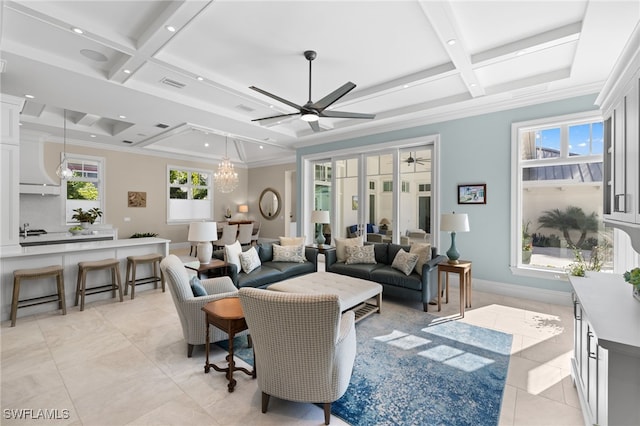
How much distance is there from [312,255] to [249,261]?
49.5 inches

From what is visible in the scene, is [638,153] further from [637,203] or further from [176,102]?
[176,102]

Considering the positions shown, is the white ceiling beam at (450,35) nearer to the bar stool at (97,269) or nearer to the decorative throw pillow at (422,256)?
the decorative throw pillow at (422,256)

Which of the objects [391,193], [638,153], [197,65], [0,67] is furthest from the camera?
[391,193]

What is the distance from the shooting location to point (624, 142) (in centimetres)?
184

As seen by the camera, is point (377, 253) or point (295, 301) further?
point (377, 253)

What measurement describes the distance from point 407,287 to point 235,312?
8.57ft

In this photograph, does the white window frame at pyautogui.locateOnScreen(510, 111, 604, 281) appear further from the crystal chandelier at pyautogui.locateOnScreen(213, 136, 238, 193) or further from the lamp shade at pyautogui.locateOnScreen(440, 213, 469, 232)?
the crystal chandelier at pyautogui.locateOnScreen(213, 136, 238, 193)

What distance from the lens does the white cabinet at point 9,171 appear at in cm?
372

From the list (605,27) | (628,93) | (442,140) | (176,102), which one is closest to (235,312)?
(628,93)

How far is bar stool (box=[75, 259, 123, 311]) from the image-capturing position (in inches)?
159

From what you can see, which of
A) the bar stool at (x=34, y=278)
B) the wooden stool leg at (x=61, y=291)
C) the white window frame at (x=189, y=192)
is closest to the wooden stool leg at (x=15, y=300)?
the bar stool at (x=34, y=278)

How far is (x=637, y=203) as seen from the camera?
1623mm

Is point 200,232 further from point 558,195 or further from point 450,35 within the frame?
point 558,195

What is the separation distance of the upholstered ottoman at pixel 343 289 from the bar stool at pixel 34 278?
275 cm
